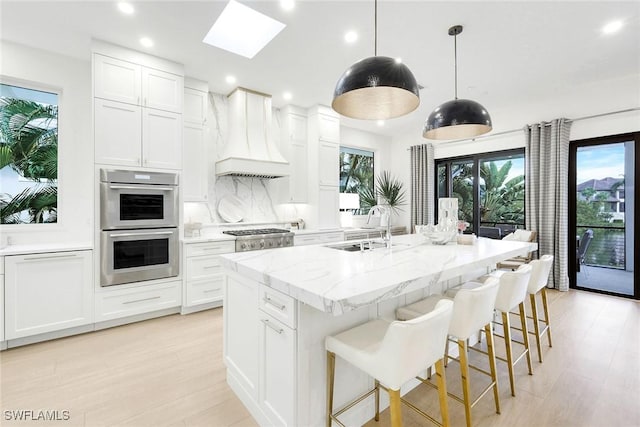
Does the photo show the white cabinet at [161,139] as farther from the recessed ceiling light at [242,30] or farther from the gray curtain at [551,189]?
the gray curtain at [551,189]

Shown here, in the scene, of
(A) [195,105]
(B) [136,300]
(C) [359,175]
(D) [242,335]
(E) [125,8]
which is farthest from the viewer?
(C) [359,175]

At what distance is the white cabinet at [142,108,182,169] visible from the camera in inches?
131

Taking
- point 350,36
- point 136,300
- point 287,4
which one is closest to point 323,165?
point 350,36

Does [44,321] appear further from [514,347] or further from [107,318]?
[514,347]

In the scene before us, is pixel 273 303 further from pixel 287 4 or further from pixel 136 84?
pixel 136 84

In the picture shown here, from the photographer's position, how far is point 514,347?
2625 mm

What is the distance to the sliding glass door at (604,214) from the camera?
4.06 m

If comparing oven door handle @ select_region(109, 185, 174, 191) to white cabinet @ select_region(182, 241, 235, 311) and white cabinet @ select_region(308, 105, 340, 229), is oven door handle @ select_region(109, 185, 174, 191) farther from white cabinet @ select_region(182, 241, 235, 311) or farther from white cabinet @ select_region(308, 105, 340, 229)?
white cabinet @ select_region(308, 105, 340, 229)

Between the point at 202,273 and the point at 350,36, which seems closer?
the point at 350,36

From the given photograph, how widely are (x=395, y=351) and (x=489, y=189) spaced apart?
5.21 meters

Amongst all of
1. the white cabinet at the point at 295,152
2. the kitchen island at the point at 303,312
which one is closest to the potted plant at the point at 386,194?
the white cabinet at the point at 295,152

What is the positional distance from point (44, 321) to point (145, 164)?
1.78 meters

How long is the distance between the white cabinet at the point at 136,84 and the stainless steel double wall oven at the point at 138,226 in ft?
2.63

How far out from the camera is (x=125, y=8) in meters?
2.58
